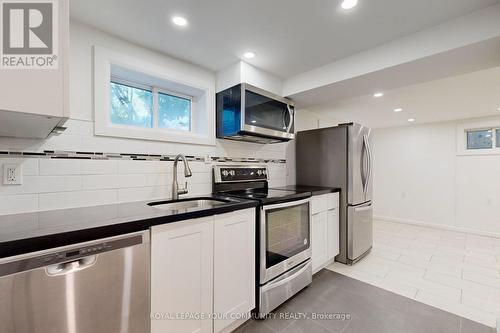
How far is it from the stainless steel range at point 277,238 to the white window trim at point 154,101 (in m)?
0.45

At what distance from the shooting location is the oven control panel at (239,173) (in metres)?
2.22

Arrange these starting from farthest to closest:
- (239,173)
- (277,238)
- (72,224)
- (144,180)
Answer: (239,173) → (277,238) → (144,180) → (72,224)

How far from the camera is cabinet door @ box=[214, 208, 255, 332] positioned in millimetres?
1483

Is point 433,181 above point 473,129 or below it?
below

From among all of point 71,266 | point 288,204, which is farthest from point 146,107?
point 288,204

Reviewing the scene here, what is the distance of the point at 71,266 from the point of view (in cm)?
95

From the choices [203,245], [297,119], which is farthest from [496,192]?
[203,245]

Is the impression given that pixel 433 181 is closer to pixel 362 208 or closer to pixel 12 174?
pixel 362 208

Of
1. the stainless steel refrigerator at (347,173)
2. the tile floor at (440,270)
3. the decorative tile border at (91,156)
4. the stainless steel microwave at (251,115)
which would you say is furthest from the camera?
the stainless steel refrigerator at (347,173)

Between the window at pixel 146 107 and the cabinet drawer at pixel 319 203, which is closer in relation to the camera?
the window at pixel 146 107

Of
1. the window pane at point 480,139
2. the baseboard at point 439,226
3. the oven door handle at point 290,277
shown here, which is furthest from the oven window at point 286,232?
the window pane at point 480,139

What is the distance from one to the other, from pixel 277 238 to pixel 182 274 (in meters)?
0.89

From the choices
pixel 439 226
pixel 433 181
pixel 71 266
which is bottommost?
pixel 439 226

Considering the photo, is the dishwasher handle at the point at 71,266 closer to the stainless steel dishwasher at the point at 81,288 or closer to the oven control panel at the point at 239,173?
the stainless steel dishwasher at the point at 81,288
